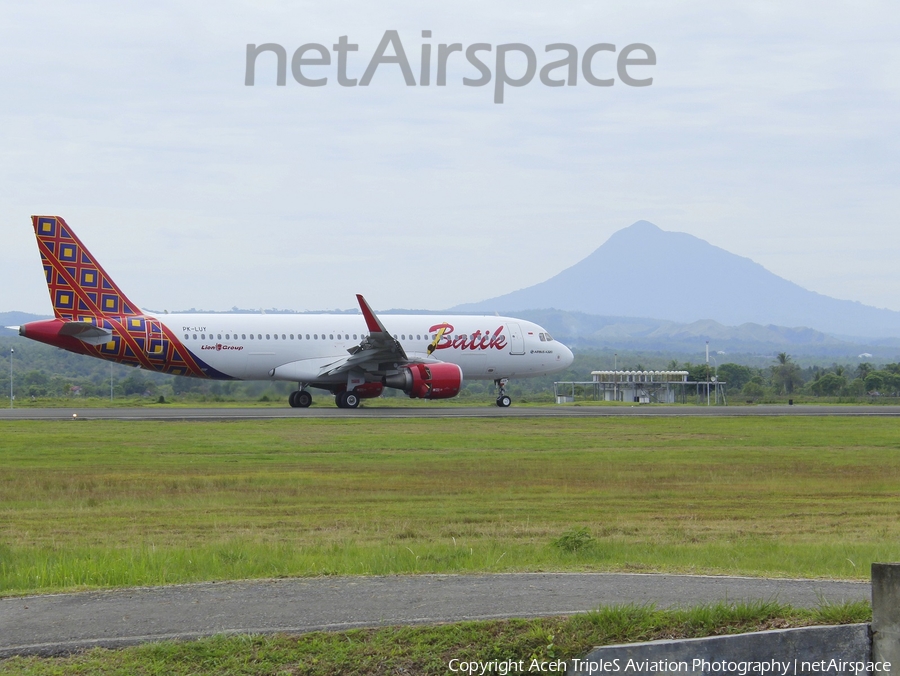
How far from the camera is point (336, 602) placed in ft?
30.7

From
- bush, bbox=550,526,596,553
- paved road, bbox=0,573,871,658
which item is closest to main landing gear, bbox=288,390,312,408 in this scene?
bush, bbox=550,526,596,553

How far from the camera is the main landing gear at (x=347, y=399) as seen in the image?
47.1 meters

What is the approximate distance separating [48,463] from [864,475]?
1820 centimetres

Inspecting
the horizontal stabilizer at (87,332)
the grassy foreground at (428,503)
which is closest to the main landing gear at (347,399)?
the horizontal stabilizer at (87,332)

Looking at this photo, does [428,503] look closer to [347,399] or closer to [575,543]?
[575,543]

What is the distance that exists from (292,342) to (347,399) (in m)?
3.49

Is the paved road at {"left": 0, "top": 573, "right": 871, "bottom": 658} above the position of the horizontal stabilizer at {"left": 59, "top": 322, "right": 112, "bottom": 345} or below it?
below

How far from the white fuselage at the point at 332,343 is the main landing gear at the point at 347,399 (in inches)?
36.5

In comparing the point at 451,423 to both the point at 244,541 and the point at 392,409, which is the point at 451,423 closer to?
the point at 392,409

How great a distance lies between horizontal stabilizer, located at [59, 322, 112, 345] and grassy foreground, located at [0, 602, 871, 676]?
36.4m

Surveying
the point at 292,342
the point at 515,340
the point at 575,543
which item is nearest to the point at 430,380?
the point at 292,342

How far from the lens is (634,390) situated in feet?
243

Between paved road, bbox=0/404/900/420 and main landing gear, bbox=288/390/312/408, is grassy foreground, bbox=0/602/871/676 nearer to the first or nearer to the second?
paved road, bbox=0/404/900/420

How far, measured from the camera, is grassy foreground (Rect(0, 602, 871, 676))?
7.81m
